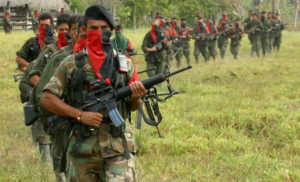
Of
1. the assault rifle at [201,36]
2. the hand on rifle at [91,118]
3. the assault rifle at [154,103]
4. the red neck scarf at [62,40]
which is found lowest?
the assault rifle at [201,36]

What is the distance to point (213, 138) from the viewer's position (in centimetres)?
692

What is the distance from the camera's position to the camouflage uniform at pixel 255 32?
20266 mm

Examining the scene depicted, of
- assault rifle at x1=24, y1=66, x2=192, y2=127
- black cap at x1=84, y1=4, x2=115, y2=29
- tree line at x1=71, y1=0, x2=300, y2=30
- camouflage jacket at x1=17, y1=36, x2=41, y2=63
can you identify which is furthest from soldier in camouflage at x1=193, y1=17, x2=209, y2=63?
tree line at x1=71, y1=0, x2=300, y2=30

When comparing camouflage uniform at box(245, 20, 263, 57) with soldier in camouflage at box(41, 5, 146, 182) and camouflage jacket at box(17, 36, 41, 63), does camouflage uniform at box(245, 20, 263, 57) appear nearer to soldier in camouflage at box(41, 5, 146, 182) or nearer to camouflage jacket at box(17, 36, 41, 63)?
camouflage jacket at box(17, 36, 41, 63)

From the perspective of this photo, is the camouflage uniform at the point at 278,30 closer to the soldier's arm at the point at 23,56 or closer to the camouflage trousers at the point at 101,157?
the soldier's arm at the point at 23,56

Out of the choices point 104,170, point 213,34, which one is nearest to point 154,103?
point 104,170

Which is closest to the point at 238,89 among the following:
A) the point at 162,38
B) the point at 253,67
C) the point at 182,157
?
the point at 162,38

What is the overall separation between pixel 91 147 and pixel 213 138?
3.78 meters

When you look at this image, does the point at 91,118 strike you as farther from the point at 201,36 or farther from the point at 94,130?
the point at 201,36

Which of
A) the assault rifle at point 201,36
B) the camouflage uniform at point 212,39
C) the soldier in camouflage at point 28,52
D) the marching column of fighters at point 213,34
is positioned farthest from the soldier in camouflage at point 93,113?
the camouflage uniform at point 212,39

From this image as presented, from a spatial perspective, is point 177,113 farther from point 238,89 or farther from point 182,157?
point 238,89

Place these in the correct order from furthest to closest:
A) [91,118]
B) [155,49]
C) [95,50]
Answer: [155,49] < [95,50] < [91,118]

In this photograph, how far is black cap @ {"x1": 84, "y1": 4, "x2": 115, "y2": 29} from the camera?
3.41 meters

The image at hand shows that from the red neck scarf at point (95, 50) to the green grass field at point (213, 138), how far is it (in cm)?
215
